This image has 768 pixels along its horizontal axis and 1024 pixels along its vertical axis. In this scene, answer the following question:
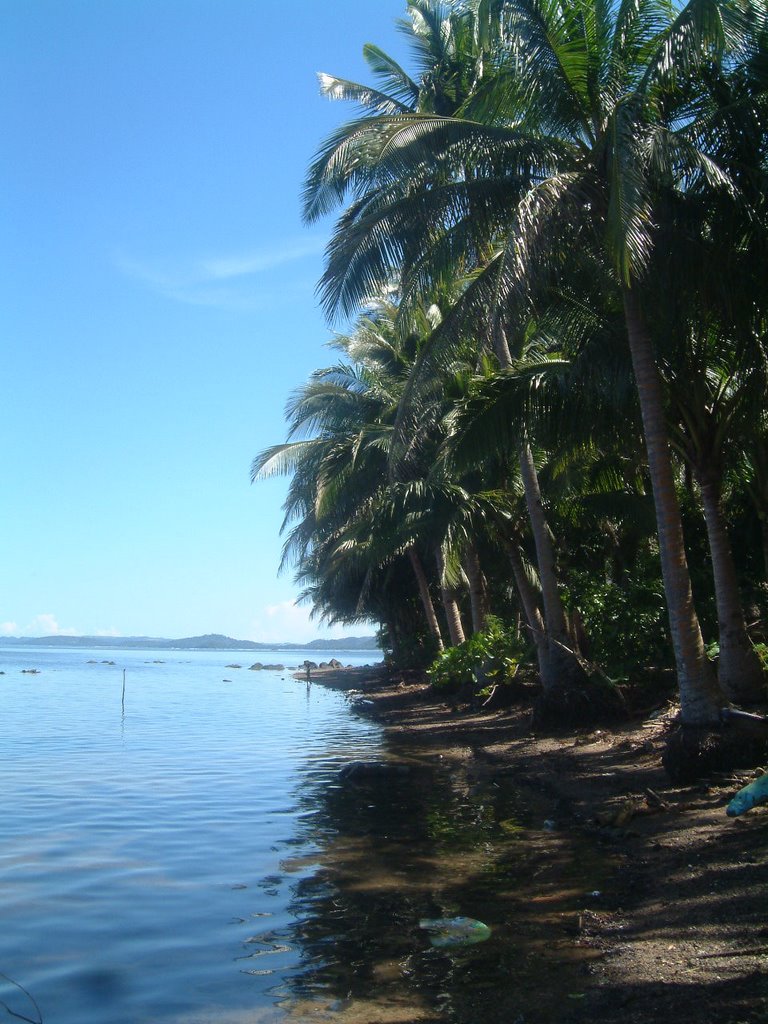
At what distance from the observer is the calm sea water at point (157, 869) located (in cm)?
617

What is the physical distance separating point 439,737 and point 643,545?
22.9ft

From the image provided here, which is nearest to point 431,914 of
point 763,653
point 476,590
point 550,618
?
point 763,653

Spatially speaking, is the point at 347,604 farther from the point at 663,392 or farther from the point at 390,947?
the point at 390,947

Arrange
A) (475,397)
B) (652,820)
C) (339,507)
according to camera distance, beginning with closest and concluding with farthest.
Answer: (652,820) < (475,397) < (339,507)

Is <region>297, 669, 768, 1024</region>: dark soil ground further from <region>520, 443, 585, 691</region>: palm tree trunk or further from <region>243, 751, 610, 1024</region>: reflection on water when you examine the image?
<region>520, 443, 585, 691</region>: palm tree trunk

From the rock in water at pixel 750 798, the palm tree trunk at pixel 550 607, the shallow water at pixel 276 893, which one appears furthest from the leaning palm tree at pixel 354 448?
the rock in water at pixel 750 798

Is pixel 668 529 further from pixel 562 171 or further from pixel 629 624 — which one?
pixel 629 624

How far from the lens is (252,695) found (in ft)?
143

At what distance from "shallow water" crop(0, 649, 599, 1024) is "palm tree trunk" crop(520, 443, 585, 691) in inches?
114

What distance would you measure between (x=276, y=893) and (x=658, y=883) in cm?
342

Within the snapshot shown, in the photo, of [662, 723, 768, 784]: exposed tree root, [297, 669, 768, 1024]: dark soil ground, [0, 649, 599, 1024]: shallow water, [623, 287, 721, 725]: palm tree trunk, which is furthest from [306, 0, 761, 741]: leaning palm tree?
[0, 649, 599, 1024]: shallow water

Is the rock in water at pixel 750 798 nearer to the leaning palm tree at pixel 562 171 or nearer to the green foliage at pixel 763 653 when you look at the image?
the leaning palm tree at pixel 562 171

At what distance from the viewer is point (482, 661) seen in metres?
23.9

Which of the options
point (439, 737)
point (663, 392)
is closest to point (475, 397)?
point (663, 392)
